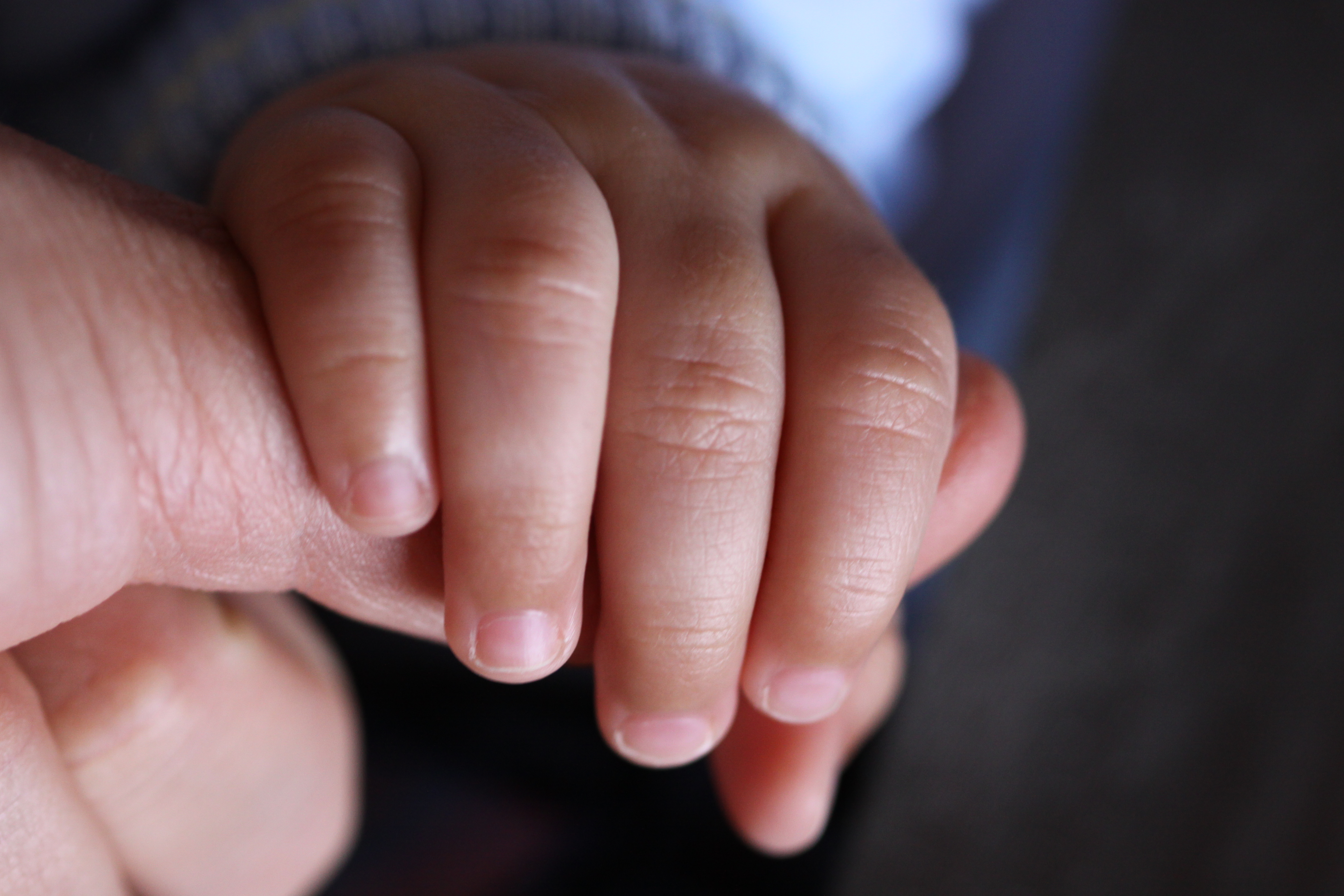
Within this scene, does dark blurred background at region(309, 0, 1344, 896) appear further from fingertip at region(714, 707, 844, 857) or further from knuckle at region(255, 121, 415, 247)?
knuckle at region(255, 121, 415, 247)

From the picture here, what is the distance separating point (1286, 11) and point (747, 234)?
4.26 ft

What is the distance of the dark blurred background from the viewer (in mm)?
755

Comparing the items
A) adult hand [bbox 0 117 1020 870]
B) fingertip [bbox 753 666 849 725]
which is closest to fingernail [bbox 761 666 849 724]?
fingertip [bbox 753 666 849 725]

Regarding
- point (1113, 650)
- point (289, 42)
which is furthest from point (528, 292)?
point (1113, 650)

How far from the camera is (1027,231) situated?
88cm

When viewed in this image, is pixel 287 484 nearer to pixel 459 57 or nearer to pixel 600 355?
pixel 600 355

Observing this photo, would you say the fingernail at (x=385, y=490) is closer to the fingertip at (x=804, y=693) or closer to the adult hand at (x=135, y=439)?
the adult hand at (x=135, y=439)

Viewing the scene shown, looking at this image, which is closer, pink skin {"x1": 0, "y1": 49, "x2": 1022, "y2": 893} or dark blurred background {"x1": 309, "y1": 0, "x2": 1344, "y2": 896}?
pink skin {"x1": 0, "y1": 49, "x2": 1022, "y2": 893}

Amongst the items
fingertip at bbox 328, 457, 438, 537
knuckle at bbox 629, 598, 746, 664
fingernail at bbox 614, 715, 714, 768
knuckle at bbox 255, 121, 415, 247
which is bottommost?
fingernail at bbox 614, 715, 714, 768

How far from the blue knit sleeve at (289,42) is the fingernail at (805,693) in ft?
0.96

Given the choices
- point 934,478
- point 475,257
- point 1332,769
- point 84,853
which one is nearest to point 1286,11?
point 1332,769

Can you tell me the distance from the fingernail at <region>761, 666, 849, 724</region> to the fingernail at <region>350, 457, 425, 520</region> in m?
0.15

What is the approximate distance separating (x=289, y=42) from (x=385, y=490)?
0.34 m

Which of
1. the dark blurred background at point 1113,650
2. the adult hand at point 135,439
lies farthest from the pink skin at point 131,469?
the dark blurred background at point 1113,650
